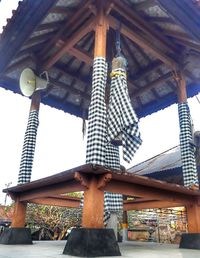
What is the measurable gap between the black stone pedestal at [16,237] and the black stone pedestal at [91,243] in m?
2.61

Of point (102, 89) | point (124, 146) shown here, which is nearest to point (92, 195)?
point (124, 146)

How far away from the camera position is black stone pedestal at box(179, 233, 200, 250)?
607cm

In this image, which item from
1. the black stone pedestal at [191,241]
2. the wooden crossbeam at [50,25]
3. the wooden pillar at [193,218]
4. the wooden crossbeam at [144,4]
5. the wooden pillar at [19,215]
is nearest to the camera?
the black stone pedestal at [191,241]

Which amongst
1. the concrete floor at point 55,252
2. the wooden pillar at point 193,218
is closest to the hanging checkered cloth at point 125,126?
the concrete floor at point 55,252

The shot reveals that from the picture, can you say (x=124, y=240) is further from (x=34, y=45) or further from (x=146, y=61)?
(x=34, y=45)

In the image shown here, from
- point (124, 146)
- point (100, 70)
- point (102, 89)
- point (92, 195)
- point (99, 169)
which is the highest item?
point (100, 70)

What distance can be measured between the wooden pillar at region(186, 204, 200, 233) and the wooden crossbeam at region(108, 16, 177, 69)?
457cm

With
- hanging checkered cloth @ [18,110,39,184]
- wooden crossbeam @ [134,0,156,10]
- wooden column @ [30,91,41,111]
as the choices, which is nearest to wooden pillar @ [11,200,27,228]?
hanging checkered cloth @ [18,110,39,184]

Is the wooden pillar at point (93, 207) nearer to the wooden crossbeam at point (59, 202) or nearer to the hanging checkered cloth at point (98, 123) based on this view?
the hanging checkered cloth at point (98, 123)

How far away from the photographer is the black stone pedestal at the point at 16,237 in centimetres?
628

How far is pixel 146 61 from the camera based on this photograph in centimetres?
995

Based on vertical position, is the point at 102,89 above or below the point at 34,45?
below

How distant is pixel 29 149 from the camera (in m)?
8.17

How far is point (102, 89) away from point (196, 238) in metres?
4.10
